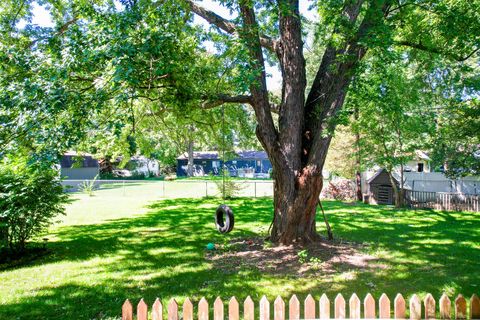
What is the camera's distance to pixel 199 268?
6.84 metres

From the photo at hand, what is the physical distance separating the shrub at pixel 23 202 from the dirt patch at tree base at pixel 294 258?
393 cm

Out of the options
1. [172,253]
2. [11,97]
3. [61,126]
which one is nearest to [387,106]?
[172,253]

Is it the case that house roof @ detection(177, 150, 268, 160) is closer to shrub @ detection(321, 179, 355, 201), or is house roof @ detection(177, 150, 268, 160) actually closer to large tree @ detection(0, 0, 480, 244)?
shrub @ detection(321, 179, 355, 201)

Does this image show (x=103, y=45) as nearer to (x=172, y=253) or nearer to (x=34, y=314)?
(x=34, y=314)

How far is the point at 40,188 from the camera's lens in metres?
7.99

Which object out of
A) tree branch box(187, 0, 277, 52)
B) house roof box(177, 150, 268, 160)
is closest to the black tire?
tree branch box(187, 0, 277, 52)

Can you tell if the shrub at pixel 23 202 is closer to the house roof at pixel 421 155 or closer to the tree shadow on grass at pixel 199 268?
the tree shadow on grass at pixel 199 268

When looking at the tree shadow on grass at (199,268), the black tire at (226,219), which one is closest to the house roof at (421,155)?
the tree shadow on grass at (199,268)

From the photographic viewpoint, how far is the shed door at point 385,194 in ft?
61.6

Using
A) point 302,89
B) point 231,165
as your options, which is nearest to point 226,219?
point 302,89

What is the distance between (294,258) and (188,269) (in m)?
2.14

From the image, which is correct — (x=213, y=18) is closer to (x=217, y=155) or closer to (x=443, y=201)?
(x=443, y=201)

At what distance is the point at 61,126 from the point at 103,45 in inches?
58.0

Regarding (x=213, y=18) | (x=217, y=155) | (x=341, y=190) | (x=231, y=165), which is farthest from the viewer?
(x=231, y=165)
